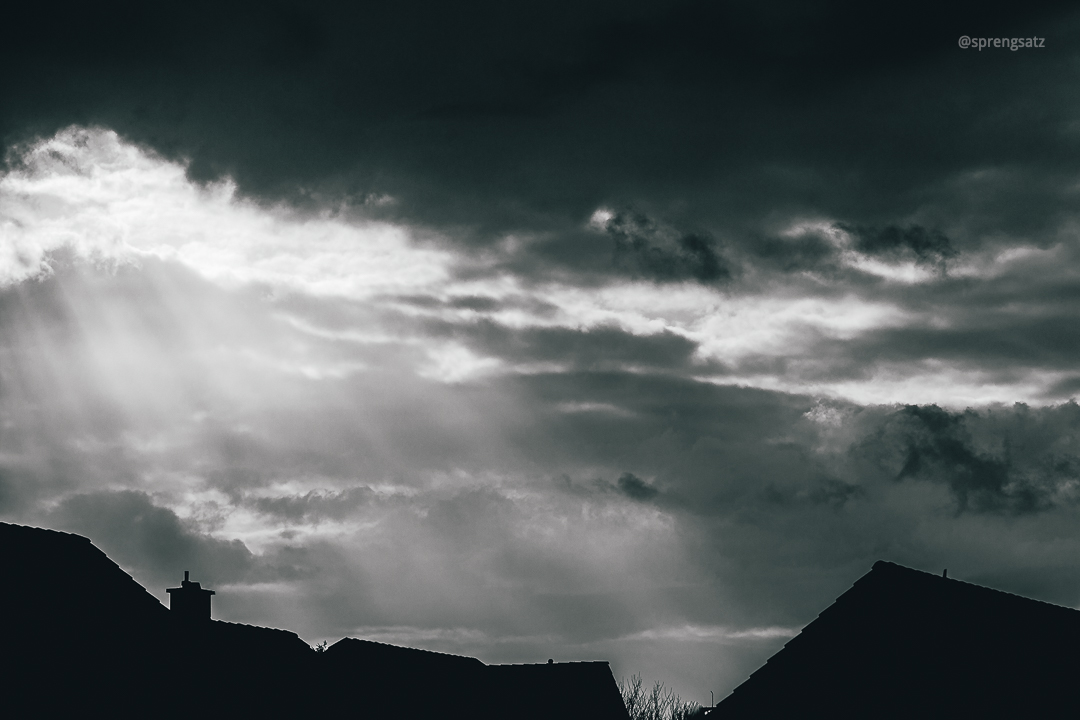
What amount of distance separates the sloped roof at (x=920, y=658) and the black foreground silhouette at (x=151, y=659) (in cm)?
1588

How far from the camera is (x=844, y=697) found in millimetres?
24312

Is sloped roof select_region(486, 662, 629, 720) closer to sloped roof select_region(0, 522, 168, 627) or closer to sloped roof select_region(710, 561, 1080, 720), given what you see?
sloped roof select_region(0, 522, 168, 627)

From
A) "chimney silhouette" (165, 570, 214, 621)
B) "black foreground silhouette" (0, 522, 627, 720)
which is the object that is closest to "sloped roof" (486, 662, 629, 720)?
"black foreground silhouette" (0, 522, 627, 720)

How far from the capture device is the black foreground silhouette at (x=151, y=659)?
2844 centimetres

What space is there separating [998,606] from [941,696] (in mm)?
2536

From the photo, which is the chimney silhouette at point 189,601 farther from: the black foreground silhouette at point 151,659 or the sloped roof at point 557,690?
the sloped roof at point 557,690

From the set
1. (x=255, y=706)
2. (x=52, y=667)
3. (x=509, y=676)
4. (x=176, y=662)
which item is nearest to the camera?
(x=52, y=667)

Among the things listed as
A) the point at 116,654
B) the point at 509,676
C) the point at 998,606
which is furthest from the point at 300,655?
the point at 998,606

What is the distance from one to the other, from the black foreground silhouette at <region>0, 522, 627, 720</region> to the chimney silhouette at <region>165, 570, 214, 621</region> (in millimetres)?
32

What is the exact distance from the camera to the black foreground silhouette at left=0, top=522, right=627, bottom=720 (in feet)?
93.3

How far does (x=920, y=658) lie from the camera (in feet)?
78.0

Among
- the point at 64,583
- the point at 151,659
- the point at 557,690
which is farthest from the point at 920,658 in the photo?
the point at 557,690

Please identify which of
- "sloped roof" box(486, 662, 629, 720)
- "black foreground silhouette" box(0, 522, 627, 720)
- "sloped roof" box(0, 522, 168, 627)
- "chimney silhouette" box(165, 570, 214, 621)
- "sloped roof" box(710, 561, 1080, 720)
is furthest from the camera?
"sloped roof" box(486, 662, 629, 720)

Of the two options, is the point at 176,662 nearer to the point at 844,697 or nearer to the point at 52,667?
the point at 52,667
